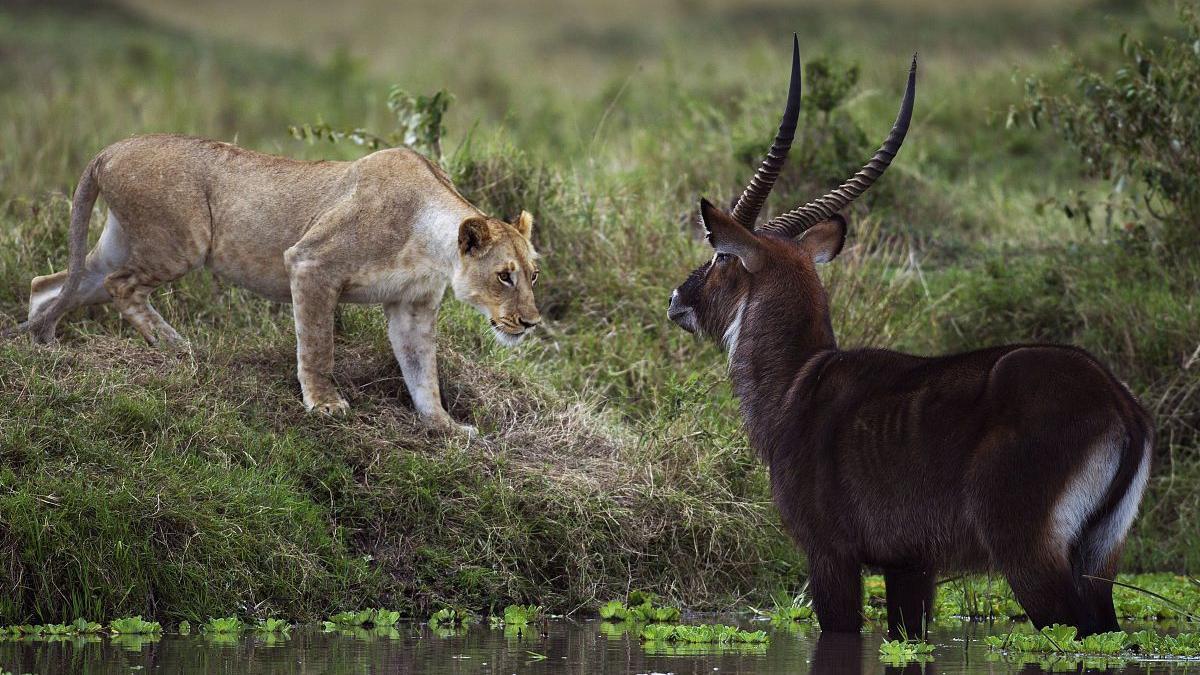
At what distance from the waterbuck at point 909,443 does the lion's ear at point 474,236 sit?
54.2 inches

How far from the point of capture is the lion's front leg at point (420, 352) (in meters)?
8.63

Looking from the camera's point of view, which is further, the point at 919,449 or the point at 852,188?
the point at 852,188

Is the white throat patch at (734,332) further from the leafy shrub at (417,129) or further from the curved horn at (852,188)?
the leafy shrub at (417,129)

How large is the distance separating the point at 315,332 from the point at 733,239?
99.7 inches

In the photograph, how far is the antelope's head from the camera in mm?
6906

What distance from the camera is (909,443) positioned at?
6152mm

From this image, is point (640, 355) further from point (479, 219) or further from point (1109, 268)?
point (1109, 268)

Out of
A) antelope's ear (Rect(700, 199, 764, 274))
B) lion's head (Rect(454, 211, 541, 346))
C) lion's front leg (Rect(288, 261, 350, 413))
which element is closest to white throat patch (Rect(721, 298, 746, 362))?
antelope's ear (Rect(700, 199, 764, 274))

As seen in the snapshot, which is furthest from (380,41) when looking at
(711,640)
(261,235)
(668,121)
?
(711,640)

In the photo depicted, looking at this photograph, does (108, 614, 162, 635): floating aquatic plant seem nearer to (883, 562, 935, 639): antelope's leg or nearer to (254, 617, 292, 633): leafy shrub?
(254, 617, 292, 633): leafy shrub

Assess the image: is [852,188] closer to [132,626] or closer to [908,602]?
[908,602]

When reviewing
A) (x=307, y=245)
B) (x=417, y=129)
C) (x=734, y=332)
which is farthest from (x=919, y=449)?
(x=417, y=129)

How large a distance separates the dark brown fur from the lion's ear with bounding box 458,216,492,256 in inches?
59.7

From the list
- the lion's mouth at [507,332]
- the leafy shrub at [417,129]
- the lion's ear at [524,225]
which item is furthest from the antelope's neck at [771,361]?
the leafy shrub at [417,129]
